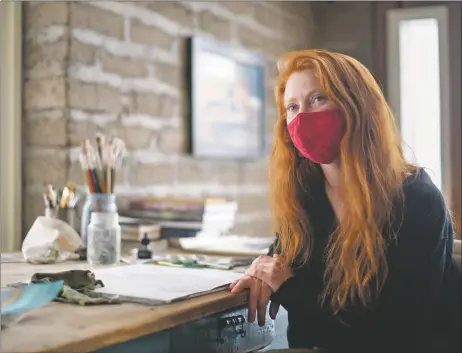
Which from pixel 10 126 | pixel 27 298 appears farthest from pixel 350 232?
pixel 10 126

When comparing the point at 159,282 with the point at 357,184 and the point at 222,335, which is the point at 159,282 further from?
the point at 357,184

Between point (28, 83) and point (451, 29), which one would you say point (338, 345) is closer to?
point (28, 83)

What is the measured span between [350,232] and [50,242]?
28.7 inches

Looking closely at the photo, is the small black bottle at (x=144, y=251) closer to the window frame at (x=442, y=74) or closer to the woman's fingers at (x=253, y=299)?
the woman's fingers at (x=253, y=299)

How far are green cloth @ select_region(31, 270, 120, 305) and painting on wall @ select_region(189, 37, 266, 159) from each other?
124cm

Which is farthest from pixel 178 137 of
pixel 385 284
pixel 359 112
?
pixel 385 284

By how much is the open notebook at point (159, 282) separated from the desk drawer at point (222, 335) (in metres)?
0.05

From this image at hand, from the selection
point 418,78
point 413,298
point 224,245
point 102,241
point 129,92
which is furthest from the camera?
point 418,78

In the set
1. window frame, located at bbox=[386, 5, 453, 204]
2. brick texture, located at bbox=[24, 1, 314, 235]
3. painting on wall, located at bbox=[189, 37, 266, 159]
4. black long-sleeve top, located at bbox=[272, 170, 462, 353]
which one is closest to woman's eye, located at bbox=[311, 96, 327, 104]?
black long-sleeve top, located at bbox=[272, 170, 462, 353]

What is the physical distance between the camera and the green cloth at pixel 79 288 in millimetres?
1077

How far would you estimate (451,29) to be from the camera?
2.92 meters

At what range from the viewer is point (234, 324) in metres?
1.24

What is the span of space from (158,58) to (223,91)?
414 mm

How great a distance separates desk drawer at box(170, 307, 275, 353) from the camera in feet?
3.63
